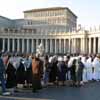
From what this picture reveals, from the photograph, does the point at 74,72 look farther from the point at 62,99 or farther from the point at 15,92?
the point at 62,99

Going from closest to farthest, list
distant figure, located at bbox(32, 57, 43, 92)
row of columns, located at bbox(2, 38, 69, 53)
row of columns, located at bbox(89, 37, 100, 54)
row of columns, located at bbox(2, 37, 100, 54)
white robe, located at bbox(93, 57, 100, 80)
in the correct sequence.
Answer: distant figure, located at bbox(32, 57, 43, 92) → white robe, located at bbox(93, 57, 100, 80) → row of columns, located at bbox(89, 37, 100, 54) → row of columns, located at bbox(2, 37, 100, 54) → row of columns, located at bbox(2, 38, 69, 53)

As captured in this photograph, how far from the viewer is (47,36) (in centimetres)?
9456

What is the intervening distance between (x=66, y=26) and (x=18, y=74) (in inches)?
3870

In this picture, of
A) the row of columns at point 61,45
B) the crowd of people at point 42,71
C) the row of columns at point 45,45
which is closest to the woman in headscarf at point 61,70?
the crowd of people at point 42,71

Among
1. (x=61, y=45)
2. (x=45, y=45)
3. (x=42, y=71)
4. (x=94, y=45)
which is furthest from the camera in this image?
(x=45, y=45)

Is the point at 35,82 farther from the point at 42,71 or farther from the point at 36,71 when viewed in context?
the point at 42,71

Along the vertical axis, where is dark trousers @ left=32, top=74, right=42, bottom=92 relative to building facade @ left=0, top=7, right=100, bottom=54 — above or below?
below

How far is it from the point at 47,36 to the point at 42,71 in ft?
249

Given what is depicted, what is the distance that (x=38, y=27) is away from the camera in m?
120

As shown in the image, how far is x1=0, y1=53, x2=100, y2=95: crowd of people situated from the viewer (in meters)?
17.4

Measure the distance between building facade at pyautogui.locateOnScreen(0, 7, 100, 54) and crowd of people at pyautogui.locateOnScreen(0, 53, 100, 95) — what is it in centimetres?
5813

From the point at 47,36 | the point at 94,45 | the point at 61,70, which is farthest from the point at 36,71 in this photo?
the point at 47,36

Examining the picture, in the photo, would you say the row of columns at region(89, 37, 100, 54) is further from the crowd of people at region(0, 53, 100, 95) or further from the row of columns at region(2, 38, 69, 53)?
the crowd of people at region(0, 53, 100, 95)

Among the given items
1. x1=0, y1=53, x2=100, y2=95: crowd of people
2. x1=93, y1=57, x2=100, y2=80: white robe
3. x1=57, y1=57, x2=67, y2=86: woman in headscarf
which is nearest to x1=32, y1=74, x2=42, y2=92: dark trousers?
x1=0, y1=53, x2=100, y2=95: crowd of people
